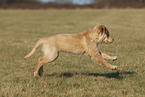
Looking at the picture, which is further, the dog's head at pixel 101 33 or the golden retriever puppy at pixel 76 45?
the dog's head at pixel 101 33

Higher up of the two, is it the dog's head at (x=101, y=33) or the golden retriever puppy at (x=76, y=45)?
the dog's head at (x=101, y=33)

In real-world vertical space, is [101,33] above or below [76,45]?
above

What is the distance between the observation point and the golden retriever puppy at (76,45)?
194 inches

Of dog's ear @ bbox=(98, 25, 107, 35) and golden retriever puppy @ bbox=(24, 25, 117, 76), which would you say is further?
dog's ear @ bbox=(98, 25, 107, 35)

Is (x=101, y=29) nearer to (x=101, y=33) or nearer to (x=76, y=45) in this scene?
(x=101, y=33)

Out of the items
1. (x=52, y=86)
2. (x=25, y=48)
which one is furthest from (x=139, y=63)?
(x=25, y=48)

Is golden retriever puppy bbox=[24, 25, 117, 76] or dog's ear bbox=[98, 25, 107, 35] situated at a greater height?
dog's ear bbox=[98, 25, 107, 35]

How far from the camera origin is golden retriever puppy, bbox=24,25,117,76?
4934mm

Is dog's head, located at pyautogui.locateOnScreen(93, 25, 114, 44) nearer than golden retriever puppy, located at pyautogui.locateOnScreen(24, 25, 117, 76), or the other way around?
golden retriever puppy, located at pyautogui.locateOnScreen(24, 25, 117, 76)

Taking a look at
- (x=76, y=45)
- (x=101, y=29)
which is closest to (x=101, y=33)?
(x=101, y=29)

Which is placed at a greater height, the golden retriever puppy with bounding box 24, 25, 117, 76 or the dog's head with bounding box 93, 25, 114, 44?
the dog's head with bounding box 93, 25, 114, 44

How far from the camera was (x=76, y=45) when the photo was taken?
5059 millimetres

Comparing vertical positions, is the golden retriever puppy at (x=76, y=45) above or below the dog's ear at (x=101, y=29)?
below

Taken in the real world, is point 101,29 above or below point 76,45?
above
